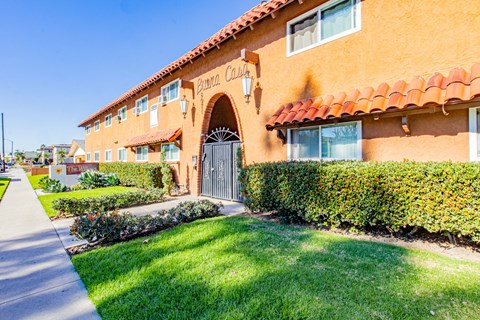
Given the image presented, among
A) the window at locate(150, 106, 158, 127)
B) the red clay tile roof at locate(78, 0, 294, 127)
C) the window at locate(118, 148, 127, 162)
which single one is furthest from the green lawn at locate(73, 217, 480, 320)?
the window at locate(118, 148, 127, 162)

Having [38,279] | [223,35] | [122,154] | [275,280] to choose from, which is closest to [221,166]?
[223,35]

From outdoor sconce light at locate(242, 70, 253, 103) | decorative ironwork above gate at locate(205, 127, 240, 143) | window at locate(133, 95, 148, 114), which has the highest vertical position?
window at locate(133, 95, 148, 114)

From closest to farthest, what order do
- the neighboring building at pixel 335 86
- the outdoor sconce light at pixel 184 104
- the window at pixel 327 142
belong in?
the neighboring building at pixel 335 86 → the window at pixel 327 142 → the outdoor sconce light at pixel 184 104

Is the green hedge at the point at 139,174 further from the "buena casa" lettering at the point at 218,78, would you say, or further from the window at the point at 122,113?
the "buena casa" lettering at the point at 218,78

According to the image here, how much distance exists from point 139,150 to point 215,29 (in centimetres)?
1098

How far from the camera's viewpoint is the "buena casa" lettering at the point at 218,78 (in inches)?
411

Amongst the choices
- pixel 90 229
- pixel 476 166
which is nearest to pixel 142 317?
pixel 90 229

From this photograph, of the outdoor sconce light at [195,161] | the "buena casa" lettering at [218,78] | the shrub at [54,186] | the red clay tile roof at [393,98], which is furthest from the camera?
the shrub at [54,186]

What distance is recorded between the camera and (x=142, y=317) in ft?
9.87

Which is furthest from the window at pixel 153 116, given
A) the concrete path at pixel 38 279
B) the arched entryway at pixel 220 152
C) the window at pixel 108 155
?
the window at pixel 108 155

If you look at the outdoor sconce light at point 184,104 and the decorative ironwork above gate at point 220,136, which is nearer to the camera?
the decorative ironwork above gate at point 220,136

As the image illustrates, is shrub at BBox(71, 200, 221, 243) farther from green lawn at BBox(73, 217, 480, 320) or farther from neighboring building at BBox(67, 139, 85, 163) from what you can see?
neighboring building at BBox(67, 139, 85, 163)

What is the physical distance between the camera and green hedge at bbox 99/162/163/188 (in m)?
14.9

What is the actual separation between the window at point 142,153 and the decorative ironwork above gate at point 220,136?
788cm
